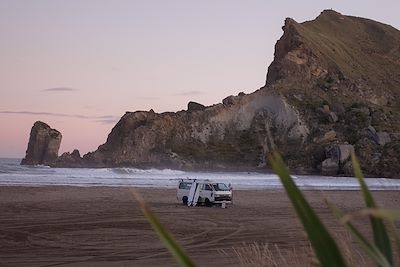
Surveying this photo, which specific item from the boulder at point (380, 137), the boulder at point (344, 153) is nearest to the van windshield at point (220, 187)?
the boulder at point (344, 153)

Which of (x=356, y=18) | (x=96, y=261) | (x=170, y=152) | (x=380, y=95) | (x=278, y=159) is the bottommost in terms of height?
(x=96, y=261)

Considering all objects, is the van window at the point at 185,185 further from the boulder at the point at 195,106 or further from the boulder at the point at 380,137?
the boulder at the point at 195,106

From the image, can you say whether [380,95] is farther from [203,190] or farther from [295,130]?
[203,190]

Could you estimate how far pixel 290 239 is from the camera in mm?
18453

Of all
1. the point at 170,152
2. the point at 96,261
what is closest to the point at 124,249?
the point at 96,261

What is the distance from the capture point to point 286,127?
342ft

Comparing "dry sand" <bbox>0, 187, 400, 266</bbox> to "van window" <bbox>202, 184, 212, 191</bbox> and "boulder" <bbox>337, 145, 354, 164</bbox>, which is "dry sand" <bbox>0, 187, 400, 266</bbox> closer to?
"van window" <bbox>202, 184, 212, 191</bbox>

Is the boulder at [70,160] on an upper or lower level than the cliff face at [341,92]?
lower

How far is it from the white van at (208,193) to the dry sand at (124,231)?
55cm

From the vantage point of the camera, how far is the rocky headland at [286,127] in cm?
9362

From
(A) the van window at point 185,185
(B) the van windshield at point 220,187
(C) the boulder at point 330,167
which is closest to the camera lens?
(B) the van windshield at point 220,187

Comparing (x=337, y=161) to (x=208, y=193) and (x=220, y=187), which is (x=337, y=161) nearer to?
(x=220, y=187)

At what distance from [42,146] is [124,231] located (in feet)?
319

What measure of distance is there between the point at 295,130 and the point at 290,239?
8518cm
